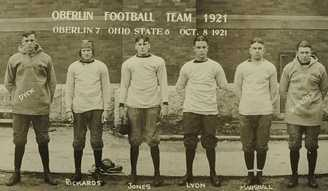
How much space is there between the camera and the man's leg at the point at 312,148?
15.1 feet

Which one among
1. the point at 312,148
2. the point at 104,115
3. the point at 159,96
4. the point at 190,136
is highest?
the point at 159,96

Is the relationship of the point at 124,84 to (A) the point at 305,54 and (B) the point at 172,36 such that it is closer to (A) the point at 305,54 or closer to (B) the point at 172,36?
(B) the point at 172,36

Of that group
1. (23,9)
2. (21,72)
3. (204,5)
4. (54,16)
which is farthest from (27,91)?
(204,5)

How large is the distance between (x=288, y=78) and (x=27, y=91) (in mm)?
2409

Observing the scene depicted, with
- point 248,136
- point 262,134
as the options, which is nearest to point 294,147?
point 262,134

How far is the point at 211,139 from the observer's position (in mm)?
4668

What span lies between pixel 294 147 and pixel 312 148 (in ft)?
0.53

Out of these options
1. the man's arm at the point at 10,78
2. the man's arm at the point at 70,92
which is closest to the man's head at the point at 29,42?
the man's arm at the point at 10,78

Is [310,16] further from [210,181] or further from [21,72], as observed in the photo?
[21,72]

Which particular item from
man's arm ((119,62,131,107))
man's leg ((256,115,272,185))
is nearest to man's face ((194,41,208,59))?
man's arm ((119,62,131,107))

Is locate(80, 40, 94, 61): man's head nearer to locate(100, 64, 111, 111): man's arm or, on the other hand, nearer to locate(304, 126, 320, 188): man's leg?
locate(100, 64, 111, 111): man's arm

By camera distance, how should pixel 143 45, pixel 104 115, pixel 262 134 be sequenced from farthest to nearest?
1. pixel 104 115
2. pixel 143 45
3. pixel 262 134

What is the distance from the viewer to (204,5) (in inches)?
221

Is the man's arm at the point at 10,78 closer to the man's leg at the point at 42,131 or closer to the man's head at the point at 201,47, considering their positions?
the man's leg at the point at 42,131
